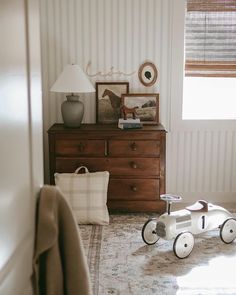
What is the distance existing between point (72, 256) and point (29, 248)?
0.11m

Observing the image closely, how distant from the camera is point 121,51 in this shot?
3.95 m

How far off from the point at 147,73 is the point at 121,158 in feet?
3.01

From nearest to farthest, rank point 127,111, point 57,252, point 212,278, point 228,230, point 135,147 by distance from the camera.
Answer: point 57,252, point 212,278, point 228,230, point 135,147, point 127,111

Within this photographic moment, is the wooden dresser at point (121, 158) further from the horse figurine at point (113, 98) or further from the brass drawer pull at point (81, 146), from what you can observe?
the horse figurine at point (113, 98)

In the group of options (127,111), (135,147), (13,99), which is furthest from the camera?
(127,111)

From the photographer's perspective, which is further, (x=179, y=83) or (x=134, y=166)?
(x=179, y=83)

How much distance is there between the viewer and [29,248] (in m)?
0.79

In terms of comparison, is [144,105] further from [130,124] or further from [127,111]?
[130,124]

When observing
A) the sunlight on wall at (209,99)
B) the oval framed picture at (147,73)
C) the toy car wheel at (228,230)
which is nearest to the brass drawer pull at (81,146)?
the oval framed picture at (147,73)

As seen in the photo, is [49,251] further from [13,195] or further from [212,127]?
[212,127]

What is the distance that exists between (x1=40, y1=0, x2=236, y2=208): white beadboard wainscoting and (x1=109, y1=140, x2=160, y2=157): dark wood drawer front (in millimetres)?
516

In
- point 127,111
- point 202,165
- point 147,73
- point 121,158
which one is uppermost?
point 147,73

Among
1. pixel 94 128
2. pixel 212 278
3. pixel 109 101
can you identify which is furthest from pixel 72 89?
pixel 212 278

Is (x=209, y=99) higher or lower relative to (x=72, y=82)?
lower
